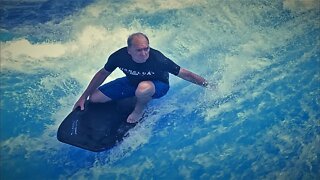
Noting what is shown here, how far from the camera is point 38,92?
239 centimetres

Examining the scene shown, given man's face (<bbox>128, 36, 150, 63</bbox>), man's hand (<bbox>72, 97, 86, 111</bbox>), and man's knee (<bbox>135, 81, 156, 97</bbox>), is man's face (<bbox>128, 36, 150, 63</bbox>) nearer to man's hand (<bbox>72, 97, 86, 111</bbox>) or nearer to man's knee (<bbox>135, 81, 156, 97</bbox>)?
man's knee (<bbox>135, 81, 156, 97</bbox>)

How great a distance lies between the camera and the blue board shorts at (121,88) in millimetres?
2445

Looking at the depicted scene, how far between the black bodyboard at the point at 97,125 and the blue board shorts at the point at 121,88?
0.04 metres

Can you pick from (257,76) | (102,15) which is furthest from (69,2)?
(257,76)

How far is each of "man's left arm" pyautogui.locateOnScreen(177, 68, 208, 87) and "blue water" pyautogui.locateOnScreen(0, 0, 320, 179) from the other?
42 mm

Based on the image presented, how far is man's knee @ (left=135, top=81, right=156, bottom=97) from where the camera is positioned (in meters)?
2.40

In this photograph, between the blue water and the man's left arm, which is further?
the man's left arm

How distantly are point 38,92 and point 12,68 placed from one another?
23 centimetres

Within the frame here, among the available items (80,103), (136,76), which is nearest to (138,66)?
(136,76)

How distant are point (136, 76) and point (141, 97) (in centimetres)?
14

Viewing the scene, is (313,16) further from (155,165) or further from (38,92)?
(38,92)

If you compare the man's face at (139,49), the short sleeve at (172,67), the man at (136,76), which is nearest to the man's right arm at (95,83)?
the man at (136,76)

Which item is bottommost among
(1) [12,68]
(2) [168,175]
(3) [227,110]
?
(2) [168,175]

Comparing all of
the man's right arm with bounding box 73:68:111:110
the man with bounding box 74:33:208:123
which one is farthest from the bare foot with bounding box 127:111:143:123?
the man's right arm with bounding box 73:68:111:110
